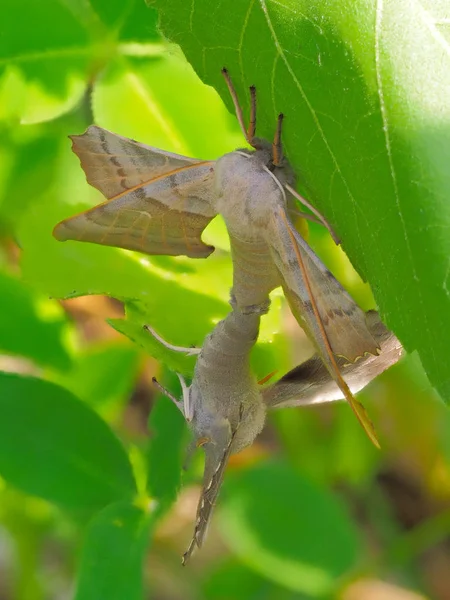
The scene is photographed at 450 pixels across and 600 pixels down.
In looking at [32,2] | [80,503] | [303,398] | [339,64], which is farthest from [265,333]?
[32,2]

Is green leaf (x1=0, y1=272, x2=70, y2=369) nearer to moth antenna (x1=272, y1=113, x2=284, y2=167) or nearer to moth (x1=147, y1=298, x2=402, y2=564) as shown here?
moth (x1=147, y1=298, x2=402, y2=564)

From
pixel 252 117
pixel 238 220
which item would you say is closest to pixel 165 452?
pixel 238 220

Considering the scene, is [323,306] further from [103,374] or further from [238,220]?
[103,374]

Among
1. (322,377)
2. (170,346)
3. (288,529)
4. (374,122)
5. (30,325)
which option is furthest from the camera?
(288,529)

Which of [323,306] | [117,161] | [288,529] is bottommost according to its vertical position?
[288,529]

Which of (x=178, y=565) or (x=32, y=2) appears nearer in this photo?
(x=32, y=2)

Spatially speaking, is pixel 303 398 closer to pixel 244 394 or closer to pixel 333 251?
pixel 244 394
